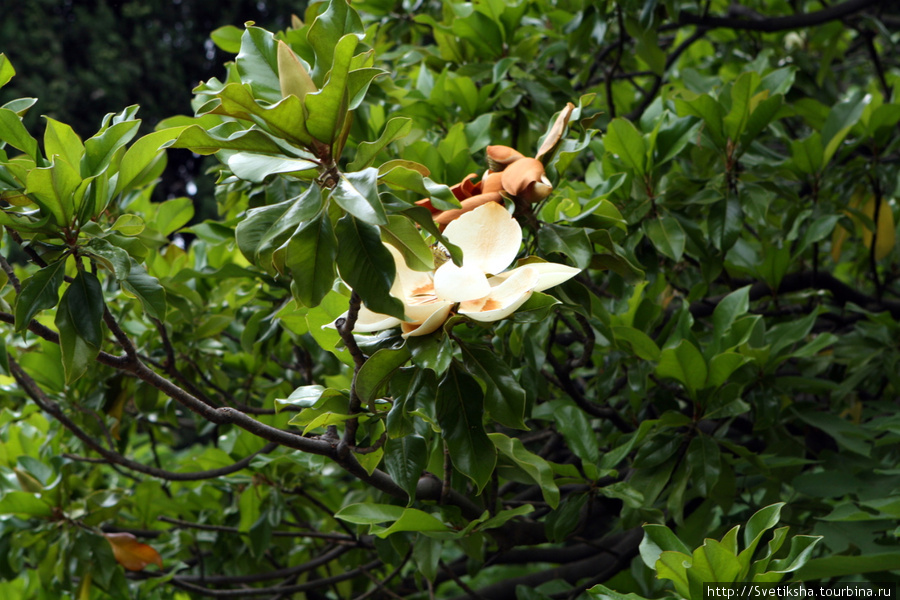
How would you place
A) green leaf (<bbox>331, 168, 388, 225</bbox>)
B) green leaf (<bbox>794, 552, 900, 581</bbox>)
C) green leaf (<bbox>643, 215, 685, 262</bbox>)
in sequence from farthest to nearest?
green leaf (<bbox>643, 215, 685, 262</bbox>) < green leaf (<bbox>794, 552, 900, 581</bbox>) < green leaf (<bbox>331, 168, 388, 225</bbox>)

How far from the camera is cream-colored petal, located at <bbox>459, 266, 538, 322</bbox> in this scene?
2.63 ft

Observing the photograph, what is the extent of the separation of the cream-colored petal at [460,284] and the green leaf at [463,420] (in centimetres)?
13

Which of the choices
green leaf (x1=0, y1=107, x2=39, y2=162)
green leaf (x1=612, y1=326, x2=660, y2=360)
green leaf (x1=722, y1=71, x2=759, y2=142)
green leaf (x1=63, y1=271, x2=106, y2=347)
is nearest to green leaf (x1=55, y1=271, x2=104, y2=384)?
green leaf (x1=63, y1=271, x2=106, y2=347)

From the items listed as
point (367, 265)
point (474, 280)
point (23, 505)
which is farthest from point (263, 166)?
point (23, 505)

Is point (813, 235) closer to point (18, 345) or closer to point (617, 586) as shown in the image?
point (617, 586)

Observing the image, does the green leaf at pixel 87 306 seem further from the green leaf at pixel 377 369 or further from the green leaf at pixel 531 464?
the green leaf at pixel 531 464

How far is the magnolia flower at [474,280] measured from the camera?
2.67 feet

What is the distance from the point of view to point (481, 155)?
1642mm

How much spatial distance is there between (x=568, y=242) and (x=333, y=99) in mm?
425

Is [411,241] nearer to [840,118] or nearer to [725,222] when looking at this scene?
→ [725,222]

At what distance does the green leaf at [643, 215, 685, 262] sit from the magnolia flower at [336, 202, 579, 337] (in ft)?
2.11

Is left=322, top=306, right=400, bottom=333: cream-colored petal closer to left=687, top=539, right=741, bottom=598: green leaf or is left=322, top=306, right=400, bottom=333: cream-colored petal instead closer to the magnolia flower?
the magnolia flower

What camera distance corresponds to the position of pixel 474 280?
32.3 inches

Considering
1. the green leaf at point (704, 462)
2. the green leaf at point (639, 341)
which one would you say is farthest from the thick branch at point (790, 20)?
the green leaf at point (704, 462)
